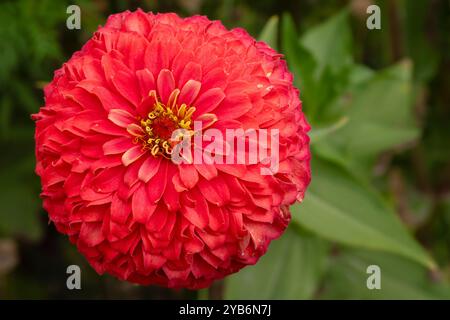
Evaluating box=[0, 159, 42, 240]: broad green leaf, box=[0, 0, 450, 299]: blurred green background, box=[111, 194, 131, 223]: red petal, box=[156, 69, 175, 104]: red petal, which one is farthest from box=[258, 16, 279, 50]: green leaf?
box=[0, 159, 42, 240]: broad green leaf

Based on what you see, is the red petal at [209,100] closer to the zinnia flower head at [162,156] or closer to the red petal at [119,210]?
the zinnia flower head at [162,156]

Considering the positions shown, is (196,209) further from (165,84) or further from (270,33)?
(270,33)

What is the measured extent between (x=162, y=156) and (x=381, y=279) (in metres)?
0.61

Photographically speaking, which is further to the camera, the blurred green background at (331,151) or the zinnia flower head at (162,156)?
the blurred green background at (331,151)

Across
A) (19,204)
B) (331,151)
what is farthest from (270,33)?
(19,204)

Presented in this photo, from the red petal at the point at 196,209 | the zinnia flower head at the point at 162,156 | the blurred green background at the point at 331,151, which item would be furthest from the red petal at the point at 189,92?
the blurred green background at the point at 331,151

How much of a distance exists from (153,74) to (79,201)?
16cm

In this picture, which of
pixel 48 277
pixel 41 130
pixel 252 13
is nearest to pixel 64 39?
pixel 252 13

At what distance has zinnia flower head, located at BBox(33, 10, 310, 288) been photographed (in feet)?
2.02

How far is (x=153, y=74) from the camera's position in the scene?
0.66 meters

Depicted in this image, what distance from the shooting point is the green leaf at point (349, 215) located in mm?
879

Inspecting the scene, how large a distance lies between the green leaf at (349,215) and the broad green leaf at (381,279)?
213 millimetres

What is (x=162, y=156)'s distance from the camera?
0.66m

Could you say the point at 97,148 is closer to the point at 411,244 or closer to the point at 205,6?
the point at 411,244
